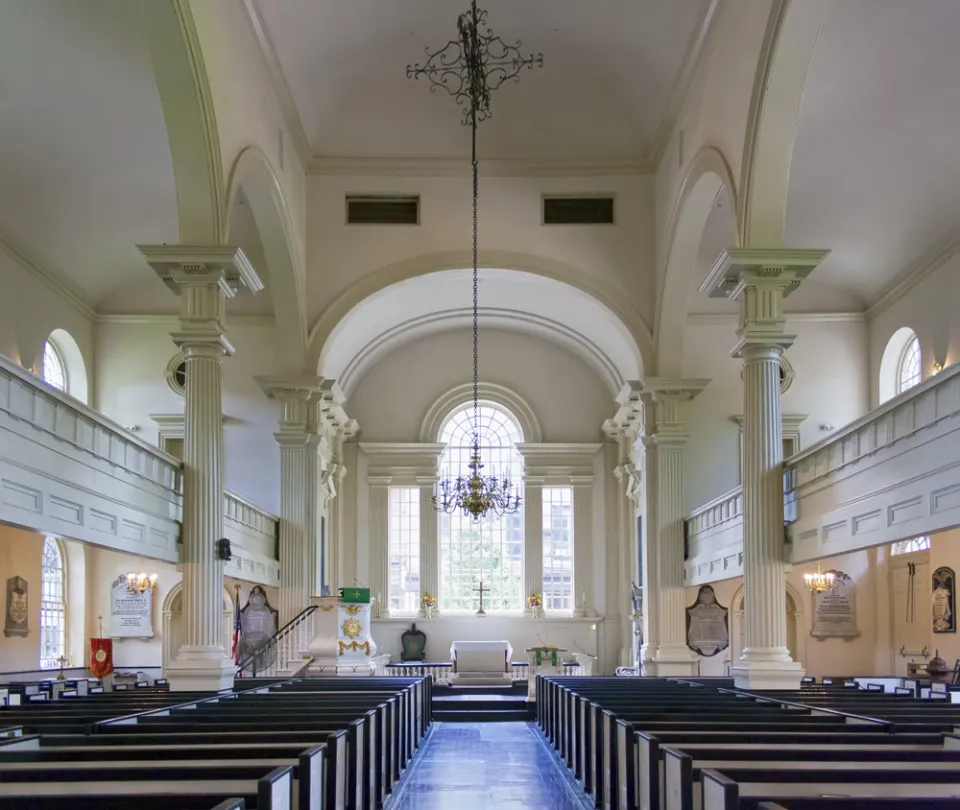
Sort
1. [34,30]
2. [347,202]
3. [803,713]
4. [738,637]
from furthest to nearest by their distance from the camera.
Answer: [738,637]
[347,202]
[34,30]
[803,713]

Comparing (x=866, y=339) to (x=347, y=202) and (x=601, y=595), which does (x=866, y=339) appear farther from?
(x=347, y=202)

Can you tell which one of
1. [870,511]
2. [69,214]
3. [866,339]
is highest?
[69,214]

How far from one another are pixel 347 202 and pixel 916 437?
35.9 feet

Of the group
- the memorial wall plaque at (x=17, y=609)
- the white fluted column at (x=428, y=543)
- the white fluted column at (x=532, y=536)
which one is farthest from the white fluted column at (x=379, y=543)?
the memorial wall plaque at (x=17, y=609)

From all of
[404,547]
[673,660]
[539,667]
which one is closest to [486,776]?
[673,660]

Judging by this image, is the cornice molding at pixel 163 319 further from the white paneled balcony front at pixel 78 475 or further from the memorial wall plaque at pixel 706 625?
the memorial wall plaque at pixel 706 625

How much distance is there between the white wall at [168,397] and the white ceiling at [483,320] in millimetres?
1521

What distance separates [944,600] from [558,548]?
879 cm

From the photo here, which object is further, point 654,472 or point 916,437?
point 654,472

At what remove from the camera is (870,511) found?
10.8 metres

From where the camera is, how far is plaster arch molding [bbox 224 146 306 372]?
46.8ft

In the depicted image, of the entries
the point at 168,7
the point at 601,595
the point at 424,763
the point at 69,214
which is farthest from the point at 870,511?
the point at 601,595

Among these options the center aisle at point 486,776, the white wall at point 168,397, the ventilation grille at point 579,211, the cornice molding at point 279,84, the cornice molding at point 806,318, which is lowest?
the center aisle at point 486,776

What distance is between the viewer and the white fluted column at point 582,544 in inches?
958
